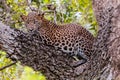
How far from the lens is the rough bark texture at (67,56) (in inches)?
119

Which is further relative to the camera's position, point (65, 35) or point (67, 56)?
point (65, 35)

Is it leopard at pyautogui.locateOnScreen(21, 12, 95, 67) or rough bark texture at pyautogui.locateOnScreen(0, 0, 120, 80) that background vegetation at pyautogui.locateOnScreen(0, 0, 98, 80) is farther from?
rough bark texture at pyautogui.locateOnScreen(0, 0, 120, 80)

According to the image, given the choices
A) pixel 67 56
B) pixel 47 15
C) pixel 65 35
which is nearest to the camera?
pixel 67 56

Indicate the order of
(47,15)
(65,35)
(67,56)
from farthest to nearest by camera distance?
(47,15)
(65,35)
(67,56)

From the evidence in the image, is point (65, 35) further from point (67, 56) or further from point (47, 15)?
point (67, 56)

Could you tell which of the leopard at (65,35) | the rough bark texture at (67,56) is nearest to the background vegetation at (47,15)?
the leopard at (65,35)

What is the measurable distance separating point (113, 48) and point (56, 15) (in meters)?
2.37

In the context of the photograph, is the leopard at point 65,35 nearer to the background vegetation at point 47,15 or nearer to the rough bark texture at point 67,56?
the background vegetation at point 47,15

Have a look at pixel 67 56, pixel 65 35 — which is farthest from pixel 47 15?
pixel 67 56

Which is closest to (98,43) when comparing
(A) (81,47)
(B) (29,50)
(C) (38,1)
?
(B) (29,50)

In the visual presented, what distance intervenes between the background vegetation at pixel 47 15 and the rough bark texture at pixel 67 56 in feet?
3.23

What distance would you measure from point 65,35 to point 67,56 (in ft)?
4.15

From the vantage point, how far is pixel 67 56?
Result: 3.51 meters

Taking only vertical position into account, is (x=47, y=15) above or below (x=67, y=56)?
above
